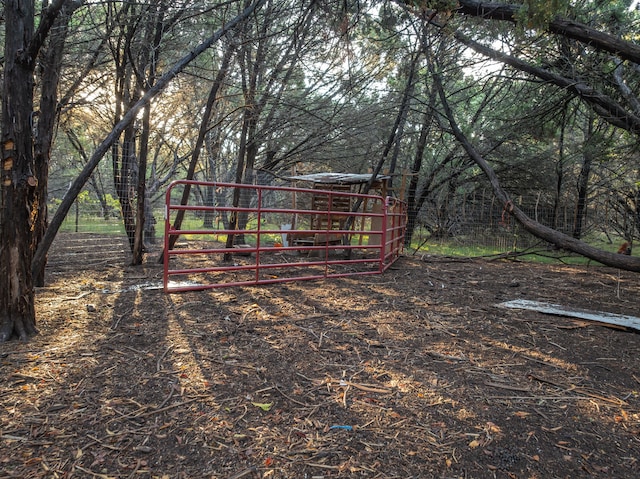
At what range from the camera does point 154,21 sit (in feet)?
17.4

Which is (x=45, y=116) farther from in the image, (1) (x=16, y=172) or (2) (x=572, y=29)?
(2) (x=572, y=29)

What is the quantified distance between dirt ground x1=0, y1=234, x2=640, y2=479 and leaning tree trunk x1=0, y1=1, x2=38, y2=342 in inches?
15.1

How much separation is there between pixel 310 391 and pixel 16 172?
257 cm

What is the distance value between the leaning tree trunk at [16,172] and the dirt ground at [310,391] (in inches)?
15.1

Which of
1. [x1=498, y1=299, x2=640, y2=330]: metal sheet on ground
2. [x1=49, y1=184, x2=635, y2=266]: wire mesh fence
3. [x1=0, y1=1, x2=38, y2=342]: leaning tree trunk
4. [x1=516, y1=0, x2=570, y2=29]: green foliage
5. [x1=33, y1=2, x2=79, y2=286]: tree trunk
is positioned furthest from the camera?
[x1=49, y1=184, x2=635, y2=266]: wire mesh fence

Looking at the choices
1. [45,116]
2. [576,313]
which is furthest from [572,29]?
[45,116]

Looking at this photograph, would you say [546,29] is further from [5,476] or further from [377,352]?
[5,476]

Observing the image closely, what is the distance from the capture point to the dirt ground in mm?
1724

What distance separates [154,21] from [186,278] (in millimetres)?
3560

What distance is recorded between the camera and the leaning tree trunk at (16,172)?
2.76 meters

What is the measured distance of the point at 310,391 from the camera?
2.36 m

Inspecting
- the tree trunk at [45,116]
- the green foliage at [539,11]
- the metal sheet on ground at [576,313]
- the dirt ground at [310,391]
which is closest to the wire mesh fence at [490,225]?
the metal sheet on ground at [576,313]

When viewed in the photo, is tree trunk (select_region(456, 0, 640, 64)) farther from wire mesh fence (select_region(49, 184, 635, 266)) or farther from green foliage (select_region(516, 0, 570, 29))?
wire mesh fence (select_region(49, 184, 635, 266))

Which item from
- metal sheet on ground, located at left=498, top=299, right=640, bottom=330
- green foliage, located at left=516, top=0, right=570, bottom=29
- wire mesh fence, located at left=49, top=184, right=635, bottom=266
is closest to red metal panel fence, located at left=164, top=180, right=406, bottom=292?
metal sheet on ground, located at left=498, top=299, right=640, bottom=330
